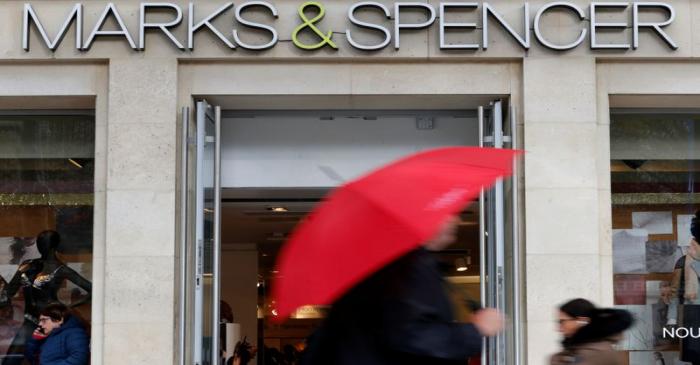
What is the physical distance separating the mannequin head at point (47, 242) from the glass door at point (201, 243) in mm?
1680

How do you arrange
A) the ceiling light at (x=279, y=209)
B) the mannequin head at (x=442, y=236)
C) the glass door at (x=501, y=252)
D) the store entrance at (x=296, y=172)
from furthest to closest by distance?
the ceiling light at (x=279, y=209) < the store entrance at (x=296, y=172) < the glass door at (x=501, y=252) < the mannequin head at (x=442, y=236)

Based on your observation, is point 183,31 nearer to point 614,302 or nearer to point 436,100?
point 436,100

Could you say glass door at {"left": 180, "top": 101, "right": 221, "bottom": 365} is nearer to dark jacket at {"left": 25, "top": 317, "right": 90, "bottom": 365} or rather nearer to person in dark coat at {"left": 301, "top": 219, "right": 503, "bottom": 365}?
dark jacket at {"left": 25, "top": 317, "right": 90, "bottom": 365}

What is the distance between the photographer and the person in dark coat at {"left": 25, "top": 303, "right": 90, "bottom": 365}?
10773 mm

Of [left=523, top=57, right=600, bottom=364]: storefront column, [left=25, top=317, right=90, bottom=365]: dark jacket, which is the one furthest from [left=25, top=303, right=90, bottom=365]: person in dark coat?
[left=523, top=57, right=600, bottom=364]: storefront column

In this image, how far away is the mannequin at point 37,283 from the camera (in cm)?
1113

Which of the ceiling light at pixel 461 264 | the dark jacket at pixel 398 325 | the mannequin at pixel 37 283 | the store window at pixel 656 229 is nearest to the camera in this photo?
the dark jacket at pixel 398 325

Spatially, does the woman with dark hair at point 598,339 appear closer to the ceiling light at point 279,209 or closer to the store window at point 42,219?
the store window at point 42,219

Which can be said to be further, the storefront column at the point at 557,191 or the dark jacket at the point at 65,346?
the dark jacket at the point at 65,346

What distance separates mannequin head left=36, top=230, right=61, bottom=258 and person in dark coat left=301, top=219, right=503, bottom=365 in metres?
7.55

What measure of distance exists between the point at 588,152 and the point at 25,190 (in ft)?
17.9


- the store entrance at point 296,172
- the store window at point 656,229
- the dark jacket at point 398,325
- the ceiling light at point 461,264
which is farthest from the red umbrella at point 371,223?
the ceiling light at point 461,264

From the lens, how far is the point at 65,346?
10820mm

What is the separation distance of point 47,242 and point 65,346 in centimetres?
109
